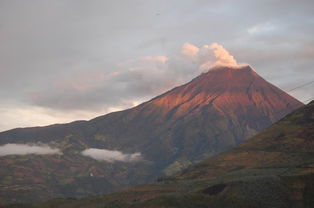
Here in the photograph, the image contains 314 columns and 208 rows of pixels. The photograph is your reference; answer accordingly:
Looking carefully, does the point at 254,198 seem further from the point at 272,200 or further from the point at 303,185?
the point at 303,185

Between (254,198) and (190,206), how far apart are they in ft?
99.0

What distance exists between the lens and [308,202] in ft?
607

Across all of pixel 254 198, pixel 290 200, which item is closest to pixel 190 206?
pixel 254 198

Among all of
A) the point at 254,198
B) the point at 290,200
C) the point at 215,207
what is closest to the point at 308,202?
the point at 290,200

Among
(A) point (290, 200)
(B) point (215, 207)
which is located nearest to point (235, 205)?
(B) point (215, 207)

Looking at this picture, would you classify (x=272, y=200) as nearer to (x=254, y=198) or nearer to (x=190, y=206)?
(x=254, y=198)

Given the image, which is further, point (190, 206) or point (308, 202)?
point (190, 206)

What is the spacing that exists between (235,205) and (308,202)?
3200 centimetres

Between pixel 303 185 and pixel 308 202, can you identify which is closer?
pixel 308 202

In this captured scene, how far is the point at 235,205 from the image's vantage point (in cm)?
19100

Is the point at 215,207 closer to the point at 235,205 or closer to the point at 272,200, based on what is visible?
the point at 235,205

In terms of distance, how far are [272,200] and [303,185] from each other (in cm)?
1972

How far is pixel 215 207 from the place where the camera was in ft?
643

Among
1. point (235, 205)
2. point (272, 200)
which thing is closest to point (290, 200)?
point (272, 200)
